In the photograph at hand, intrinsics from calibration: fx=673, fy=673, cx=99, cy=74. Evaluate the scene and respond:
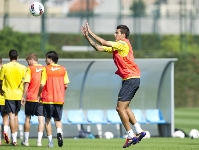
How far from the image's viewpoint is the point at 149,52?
134 ft

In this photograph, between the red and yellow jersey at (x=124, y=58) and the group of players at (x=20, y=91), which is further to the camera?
the group of players at (x=20, y=91)

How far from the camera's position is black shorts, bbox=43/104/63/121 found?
14945mm

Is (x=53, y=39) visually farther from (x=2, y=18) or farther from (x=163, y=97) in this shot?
(x=163, y=97)

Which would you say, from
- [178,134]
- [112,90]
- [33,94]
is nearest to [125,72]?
[33,94]

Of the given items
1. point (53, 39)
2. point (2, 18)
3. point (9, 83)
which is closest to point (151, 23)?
point (53, 39)

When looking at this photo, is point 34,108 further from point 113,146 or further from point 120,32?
point 120,32

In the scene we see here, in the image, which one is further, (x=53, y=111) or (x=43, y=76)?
(x=53, y=111)

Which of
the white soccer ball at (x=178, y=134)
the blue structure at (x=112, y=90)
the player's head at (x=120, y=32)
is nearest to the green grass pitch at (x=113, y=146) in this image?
the player's head at (x=120, y=32)

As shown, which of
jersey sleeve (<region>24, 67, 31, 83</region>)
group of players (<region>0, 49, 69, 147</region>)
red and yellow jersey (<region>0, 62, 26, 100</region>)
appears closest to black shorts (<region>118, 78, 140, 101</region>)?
group of players (<region>0, 49, 69, 147</region>)

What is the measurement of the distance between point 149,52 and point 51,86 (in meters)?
26.0

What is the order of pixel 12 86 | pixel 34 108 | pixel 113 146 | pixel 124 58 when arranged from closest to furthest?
pixel 124 58
pixel 113 146
pixel 34 108
pixel 12 86

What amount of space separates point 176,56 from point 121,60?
26.5 m

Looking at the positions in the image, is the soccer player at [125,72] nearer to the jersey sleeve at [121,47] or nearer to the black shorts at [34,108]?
the jersey sleeve at [121,47]

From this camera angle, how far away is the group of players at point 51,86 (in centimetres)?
1309
